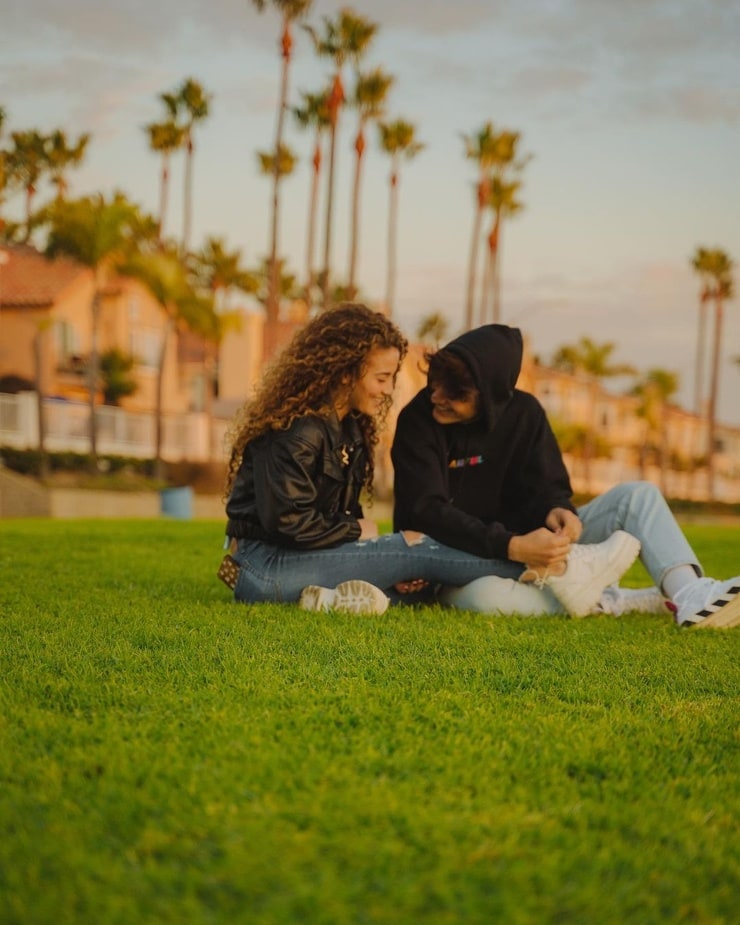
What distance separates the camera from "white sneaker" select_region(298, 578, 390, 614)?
5.09 metres

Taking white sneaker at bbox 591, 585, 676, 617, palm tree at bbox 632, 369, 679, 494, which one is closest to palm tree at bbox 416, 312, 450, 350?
palm tree at bbox 632, 369, 679, 494

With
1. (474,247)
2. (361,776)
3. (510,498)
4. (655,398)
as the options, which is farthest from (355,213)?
(655,398)

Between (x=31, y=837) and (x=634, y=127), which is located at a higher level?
(x=634, y=127)

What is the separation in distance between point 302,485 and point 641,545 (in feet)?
5.86

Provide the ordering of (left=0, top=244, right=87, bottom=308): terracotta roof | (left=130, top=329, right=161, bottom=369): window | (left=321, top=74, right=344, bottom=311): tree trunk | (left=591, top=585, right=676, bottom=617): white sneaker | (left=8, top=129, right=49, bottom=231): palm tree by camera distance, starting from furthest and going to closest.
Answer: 1. (left=8, top=129, right=49, bottom=231): palm tree
2. (left=130, top=329, right=161, bottom=369): window
3. (left=0, top=244, right=87, bottom=308): terracotta roof
4. (left=321, top=74, right=344, bottom=311): tree trunk
5. (left=591, top=585, right=676, bottom=617): white sneaker

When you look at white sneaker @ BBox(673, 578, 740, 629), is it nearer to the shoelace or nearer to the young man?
the young man

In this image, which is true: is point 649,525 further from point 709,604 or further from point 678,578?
point 709,604

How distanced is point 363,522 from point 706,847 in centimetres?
340

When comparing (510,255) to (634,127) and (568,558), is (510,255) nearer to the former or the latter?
(634,127)

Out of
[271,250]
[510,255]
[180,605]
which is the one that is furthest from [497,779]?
[510,255]

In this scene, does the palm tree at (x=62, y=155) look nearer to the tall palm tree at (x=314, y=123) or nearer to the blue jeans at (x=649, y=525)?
the tall palm tree at (x=314, y=123)

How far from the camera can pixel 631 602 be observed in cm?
573

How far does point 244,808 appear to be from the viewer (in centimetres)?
222

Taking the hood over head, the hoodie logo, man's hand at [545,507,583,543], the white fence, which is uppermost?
the hood over head
